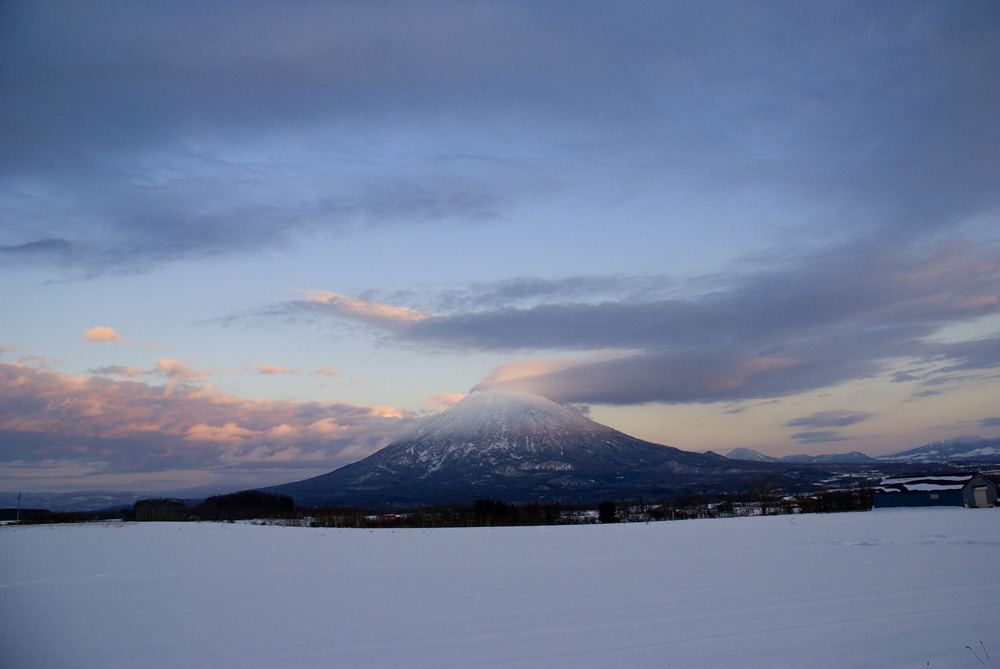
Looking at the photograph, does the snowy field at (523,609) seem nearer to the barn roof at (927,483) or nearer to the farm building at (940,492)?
the farm building at (940,492)

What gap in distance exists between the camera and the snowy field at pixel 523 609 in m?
9.93

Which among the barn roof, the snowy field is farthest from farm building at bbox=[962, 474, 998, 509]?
the snowy field

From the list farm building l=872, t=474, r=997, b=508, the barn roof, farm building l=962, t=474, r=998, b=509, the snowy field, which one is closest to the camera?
the snowy field

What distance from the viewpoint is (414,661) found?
9797 mm

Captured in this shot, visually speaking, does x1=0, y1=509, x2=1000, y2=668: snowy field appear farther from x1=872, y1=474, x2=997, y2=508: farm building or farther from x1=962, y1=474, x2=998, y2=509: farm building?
x1=872, y1=474, x2=997, y2=508: farm building

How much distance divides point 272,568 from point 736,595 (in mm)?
15669

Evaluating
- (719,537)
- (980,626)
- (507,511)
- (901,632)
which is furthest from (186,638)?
(507,511)

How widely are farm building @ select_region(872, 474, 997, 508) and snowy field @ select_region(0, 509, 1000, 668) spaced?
138ft

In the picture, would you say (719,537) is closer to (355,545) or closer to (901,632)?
(355,545)

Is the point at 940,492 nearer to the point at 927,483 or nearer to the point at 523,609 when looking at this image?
the point at 927,483

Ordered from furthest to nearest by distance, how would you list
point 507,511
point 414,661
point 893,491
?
1. point 507,511
2. point 893,491
3. point 414,661

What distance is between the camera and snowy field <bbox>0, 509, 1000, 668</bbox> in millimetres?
9929

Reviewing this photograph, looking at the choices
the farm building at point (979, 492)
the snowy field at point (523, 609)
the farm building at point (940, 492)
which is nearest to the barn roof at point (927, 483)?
the farm building at point (940, 492)

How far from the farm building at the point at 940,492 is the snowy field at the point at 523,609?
138ft
